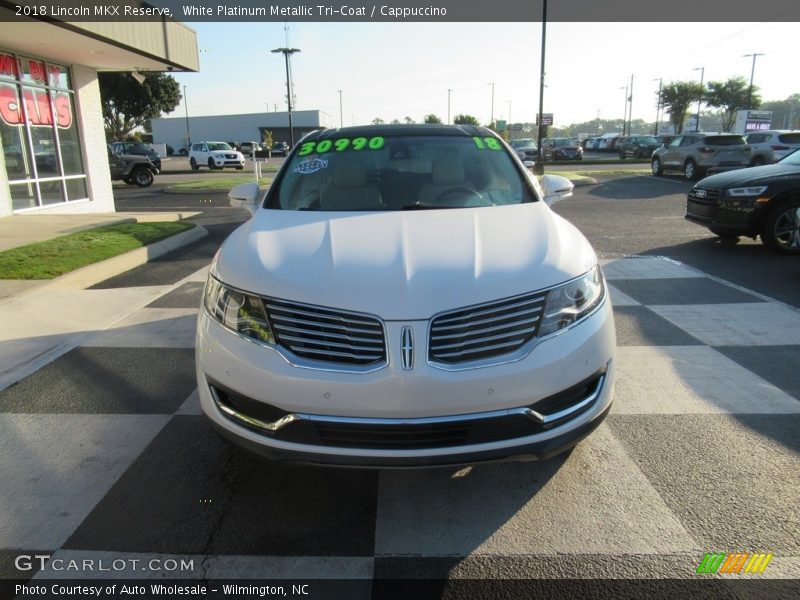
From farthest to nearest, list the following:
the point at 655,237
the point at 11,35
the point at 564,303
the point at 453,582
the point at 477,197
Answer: the point at 11,35
the point at 655,237
the point at 477,197
the point at 564,303
the point at 453,582

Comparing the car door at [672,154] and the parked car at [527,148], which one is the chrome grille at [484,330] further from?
the parked car at [527,148]

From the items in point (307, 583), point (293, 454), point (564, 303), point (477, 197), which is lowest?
point (307, 583)

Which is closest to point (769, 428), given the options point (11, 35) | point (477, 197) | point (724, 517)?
point (724, 517)

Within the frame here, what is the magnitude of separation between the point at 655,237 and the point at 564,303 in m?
8.23

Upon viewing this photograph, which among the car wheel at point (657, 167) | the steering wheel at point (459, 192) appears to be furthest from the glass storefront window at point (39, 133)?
Result: the car wheel at point (657, 167)

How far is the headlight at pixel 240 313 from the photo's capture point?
2457 millimetres

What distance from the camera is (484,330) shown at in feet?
7.70

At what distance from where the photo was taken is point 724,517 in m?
2.55

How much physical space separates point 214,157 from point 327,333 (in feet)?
119

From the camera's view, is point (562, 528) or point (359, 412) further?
point (562, 528)

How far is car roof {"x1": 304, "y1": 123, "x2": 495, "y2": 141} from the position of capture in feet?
14.0

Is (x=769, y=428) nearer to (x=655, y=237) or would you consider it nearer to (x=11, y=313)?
(x=11, y=313)

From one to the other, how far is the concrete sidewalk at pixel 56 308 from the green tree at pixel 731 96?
74.1 meters

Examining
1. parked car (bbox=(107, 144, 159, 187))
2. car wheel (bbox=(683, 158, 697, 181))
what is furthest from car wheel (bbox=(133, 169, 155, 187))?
car wheel (bbox=(683, 158, 697, 181))
